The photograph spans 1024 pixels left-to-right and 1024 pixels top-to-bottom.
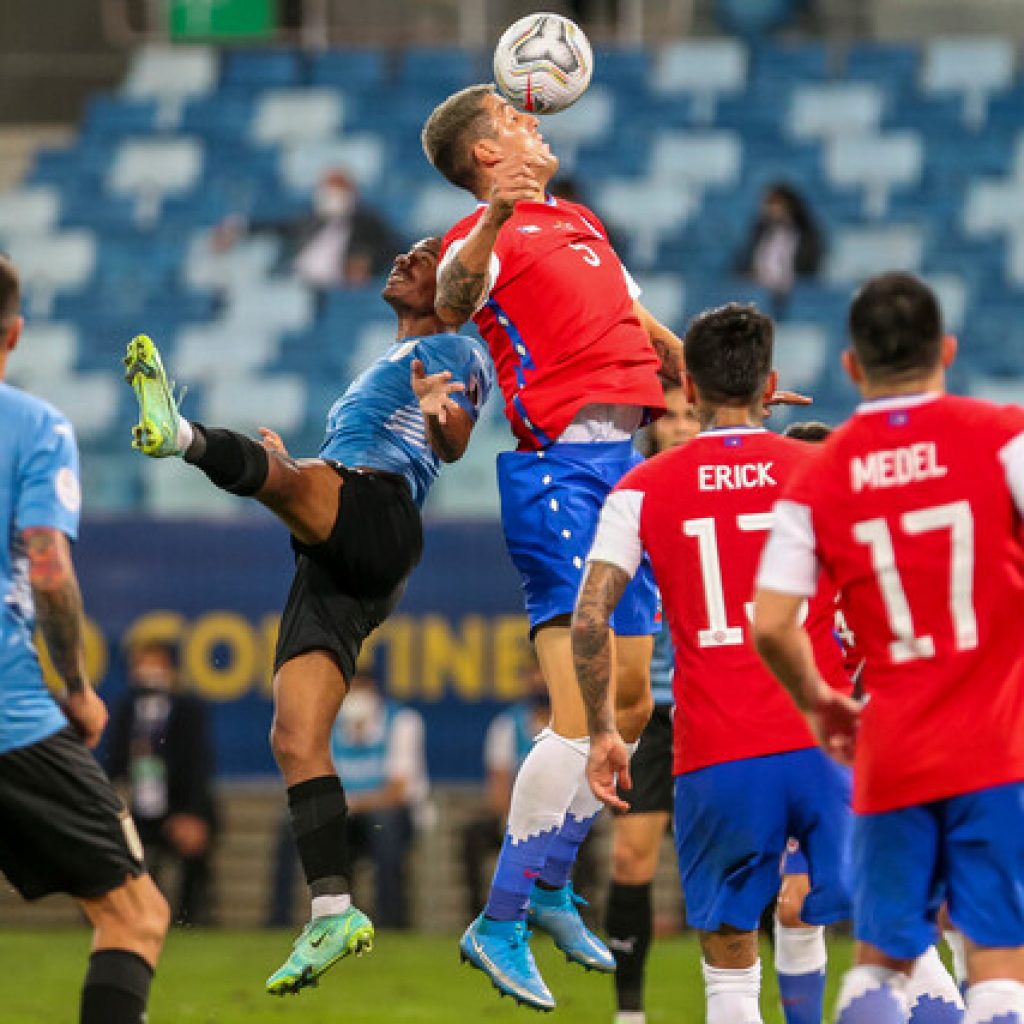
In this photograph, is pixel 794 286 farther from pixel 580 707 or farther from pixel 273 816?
pixel 580 707

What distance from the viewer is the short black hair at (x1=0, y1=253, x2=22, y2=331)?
246 inches

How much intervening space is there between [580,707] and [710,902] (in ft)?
3.79

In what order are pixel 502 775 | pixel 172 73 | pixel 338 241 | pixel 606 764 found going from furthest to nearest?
1. pixel 172 73
2. pixel 338 241
3. pixel 502 775
4. pixel 606 764

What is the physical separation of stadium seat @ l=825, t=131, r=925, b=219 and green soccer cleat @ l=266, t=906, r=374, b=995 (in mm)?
13380

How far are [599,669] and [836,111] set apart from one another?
1462 cm

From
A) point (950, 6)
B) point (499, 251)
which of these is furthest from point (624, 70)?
point (499, 251)

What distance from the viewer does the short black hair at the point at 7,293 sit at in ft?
20.5

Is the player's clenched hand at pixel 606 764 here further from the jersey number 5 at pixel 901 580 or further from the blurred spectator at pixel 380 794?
the blurred spectator at pixel 380 794

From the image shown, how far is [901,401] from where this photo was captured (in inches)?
219

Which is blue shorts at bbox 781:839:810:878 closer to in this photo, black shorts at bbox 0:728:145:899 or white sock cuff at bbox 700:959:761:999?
white sock cuff at bbox 700:959:761:999

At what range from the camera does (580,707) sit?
25.0 feet

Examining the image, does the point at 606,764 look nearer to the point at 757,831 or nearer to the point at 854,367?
the point at 757,831

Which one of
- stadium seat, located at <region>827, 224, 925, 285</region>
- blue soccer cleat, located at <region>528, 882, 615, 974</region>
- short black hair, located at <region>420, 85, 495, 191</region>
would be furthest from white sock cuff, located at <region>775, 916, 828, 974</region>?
stadium seat, located at <region>827, 224, 925, 285</region>

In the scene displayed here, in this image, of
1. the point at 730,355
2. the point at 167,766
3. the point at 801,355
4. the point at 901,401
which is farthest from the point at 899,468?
the point at 801,355
